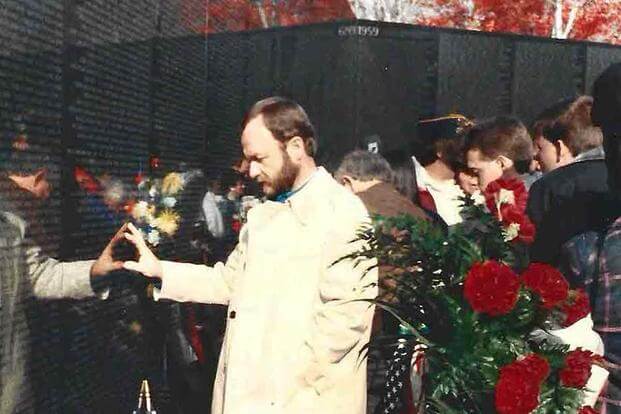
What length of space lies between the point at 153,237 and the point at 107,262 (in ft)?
3.17

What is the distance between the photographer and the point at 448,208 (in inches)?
286

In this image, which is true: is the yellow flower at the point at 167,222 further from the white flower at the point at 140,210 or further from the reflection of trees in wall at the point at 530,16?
the reflection of trees in wall at the point at 530,16

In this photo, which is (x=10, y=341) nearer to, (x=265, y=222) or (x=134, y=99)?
(x=265, y=222)

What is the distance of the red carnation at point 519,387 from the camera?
121 inches

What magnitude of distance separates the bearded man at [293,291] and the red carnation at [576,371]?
4.04 feet

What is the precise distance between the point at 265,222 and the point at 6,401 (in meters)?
1.28

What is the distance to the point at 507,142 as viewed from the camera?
593cm

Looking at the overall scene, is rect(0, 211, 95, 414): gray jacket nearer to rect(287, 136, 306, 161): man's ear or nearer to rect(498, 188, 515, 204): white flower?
rect(287, 136, 306, 161): man's ear

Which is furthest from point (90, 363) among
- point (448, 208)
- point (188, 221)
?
point (448, 208)

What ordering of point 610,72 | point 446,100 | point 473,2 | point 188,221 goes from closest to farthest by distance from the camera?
point 610,72, point 188,221, point 446,100, point 473,2

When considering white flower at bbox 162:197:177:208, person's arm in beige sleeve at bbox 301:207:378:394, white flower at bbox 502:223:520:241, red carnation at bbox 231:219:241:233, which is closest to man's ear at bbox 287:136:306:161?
person's arm in beige sleeve at bbox 301:207:378:394

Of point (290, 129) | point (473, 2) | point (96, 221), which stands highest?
point (473, 2)

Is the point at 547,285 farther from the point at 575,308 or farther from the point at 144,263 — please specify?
the point at 144,263

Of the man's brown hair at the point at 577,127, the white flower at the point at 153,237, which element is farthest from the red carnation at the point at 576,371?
the white flower at the point at 153,237
